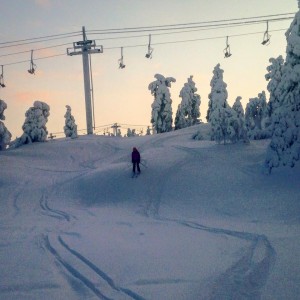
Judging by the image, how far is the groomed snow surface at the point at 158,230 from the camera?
7.52m

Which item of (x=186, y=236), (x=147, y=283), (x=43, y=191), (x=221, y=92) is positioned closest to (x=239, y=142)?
(x=221, y=92)

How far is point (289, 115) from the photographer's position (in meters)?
21.2

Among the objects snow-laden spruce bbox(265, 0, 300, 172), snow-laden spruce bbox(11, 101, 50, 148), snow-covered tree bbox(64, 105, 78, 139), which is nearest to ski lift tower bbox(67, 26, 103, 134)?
snow-laden spruce bbox(11, 101, 50, 148)

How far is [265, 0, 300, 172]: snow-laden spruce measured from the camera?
67.6 feet

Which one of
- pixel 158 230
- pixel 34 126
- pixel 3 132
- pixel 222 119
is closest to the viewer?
pixel 158 230

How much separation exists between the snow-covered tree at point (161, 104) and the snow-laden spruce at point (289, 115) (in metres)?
44.5

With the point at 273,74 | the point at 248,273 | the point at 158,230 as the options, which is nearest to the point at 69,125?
the point at 273,74

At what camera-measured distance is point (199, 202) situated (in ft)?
59.9

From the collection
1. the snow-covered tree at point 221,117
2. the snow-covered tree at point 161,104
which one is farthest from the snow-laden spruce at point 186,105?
the snow-covered tree at point 221,117

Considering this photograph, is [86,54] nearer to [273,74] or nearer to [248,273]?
[273,74]

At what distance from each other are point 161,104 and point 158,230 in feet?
183

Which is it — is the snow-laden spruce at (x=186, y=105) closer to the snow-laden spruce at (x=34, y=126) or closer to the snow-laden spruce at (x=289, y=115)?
the snow-laden spruce at (x=34, y=126)

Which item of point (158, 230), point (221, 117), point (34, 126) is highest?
point (34, 126)

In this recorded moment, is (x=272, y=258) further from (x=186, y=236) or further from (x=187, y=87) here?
(x=187, y=87)
